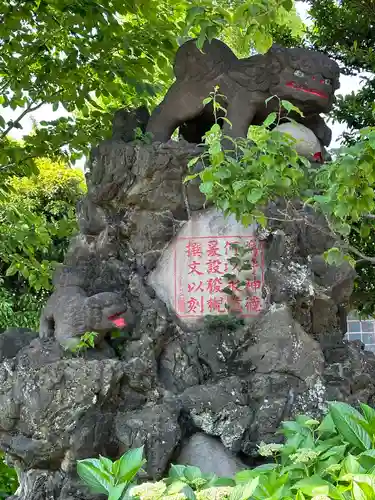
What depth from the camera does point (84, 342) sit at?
3.67 meters

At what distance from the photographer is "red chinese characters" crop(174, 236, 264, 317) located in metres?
4.00

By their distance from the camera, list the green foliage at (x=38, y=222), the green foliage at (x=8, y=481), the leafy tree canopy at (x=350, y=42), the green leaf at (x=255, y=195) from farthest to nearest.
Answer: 1. the green foliage at (x=8, y=481)
2. the green foliage at (x=38, y=222)
3. the leafy tree canopy at (x=350, y=42)
4. the green leaf at (x=255, y=195)

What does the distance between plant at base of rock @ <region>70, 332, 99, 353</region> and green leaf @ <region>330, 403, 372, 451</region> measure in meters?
1.44

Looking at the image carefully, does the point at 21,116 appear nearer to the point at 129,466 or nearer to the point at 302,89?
the point at 302,89

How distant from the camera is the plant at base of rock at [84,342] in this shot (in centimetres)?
364

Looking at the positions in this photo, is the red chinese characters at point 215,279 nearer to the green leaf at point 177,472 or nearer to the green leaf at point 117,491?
the green leaf at point 177,472

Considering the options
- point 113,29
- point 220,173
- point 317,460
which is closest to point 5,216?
point 113,29

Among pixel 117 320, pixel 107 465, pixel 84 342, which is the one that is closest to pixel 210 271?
pixel 117 320

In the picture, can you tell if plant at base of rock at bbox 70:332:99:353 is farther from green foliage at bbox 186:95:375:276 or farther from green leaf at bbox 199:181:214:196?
green leaf at bbox 199:181:214:196

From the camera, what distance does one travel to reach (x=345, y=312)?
4.35m

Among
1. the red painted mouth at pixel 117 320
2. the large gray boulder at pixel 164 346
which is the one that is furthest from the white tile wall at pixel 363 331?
the red painted mouth at pixel 117 320

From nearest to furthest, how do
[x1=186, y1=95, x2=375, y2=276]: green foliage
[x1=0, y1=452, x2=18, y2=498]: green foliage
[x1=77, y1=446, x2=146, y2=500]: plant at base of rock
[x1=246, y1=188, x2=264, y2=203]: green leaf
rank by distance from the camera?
[x1=77, y1=446, x2=146, y2=500]: plant at base of rock → [x1=186, y1=95, x2=375, y2=276]: green foliage → [x1=246, y1=188, x2=264, y2=203]: green leaf → [x1=0, y1=452, x2=18, y2=498]: green foliage

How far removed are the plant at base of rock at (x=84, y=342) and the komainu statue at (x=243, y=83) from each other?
4.33 ft

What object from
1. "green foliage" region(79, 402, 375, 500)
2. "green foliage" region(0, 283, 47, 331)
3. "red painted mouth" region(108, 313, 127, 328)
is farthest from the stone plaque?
"green foliage" region(0, 283, 47, 331)
